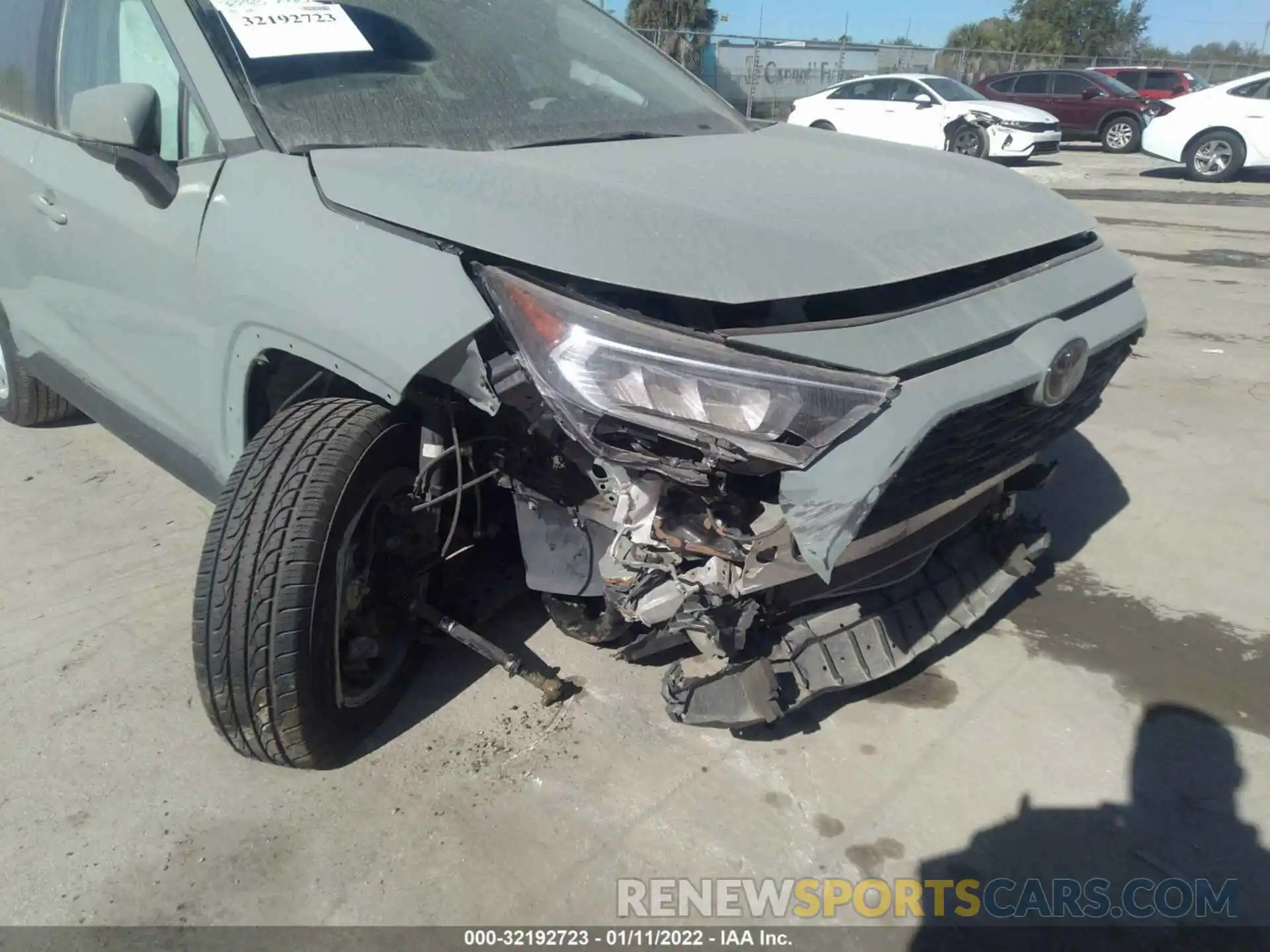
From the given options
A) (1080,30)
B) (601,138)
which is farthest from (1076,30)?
(601,138)

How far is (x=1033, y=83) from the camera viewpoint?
752 inches

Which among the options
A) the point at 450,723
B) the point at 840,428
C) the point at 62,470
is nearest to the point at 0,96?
the point at 62,470

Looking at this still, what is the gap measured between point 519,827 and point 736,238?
1.42 metres

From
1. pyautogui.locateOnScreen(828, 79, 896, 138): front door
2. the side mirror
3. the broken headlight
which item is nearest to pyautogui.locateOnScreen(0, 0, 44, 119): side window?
the side mirror

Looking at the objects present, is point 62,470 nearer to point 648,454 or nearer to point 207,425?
point 207,425

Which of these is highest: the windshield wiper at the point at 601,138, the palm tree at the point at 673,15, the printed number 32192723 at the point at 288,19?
the palm tree at the point at 673,15

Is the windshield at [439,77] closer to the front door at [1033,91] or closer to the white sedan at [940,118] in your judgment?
the white sedan at [940,118]

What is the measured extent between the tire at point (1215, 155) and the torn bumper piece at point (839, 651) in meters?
14.2

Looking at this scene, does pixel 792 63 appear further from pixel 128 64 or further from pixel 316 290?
pixel 316 290

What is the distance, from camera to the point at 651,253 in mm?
1951

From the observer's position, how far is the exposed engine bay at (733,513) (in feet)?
6.13

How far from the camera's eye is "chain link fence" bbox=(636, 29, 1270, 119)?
2244cm

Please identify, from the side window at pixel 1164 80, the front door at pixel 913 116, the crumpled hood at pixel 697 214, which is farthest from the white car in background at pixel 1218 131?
the crumpled hood at pixel 697 214

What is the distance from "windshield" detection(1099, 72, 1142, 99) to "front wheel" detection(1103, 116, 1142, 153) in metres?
0.41
